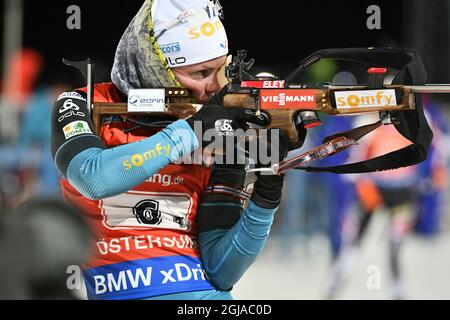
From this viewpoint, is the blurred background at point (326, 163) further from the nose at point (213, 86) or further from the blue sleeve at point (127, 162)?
the blue sleeve at point (127, 162)

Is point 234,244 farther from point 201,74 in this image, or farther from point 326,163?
point 326,163

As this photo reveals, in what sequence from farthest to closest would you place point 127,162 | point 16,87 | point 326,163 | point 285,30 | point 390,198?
1. point 285,30
2. point 16,87
3. point 390,198
4. point 326,163
5. point 127,162

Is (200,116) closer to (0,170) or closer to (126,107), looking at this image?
(126,107)

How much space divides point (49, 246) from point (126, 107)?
1.21m

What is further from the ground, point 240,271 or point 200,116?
point 200,116

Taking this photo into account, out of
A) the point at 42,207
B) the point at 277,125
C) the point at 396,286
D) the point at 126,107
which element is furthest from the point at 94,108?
the point at 396,286

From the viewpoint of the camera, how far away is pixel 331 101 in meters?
2.42

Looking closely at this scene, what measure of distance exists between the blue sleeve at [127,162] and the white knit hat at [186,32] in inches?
12.5

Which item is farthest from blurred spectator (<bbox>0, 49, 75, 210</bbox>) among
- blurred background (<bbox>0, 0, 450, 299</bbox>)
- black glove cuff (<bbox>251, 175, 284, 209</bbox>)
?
black glove cuff (<bbox>251, 175, 284, 209</bbox>)

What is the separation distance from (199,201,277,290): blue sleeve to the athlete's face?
343 mm

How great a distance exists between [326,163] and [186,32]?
407 centimetres

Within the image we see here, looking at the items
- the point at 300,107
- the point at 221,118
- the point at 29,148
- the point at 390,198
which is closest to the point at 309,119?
the point at 300,107

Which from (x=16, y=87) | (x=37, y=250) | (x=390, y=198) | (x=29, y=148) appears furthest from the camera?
(x=16, y=87)

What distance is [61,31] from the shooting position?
10547 millimetres
